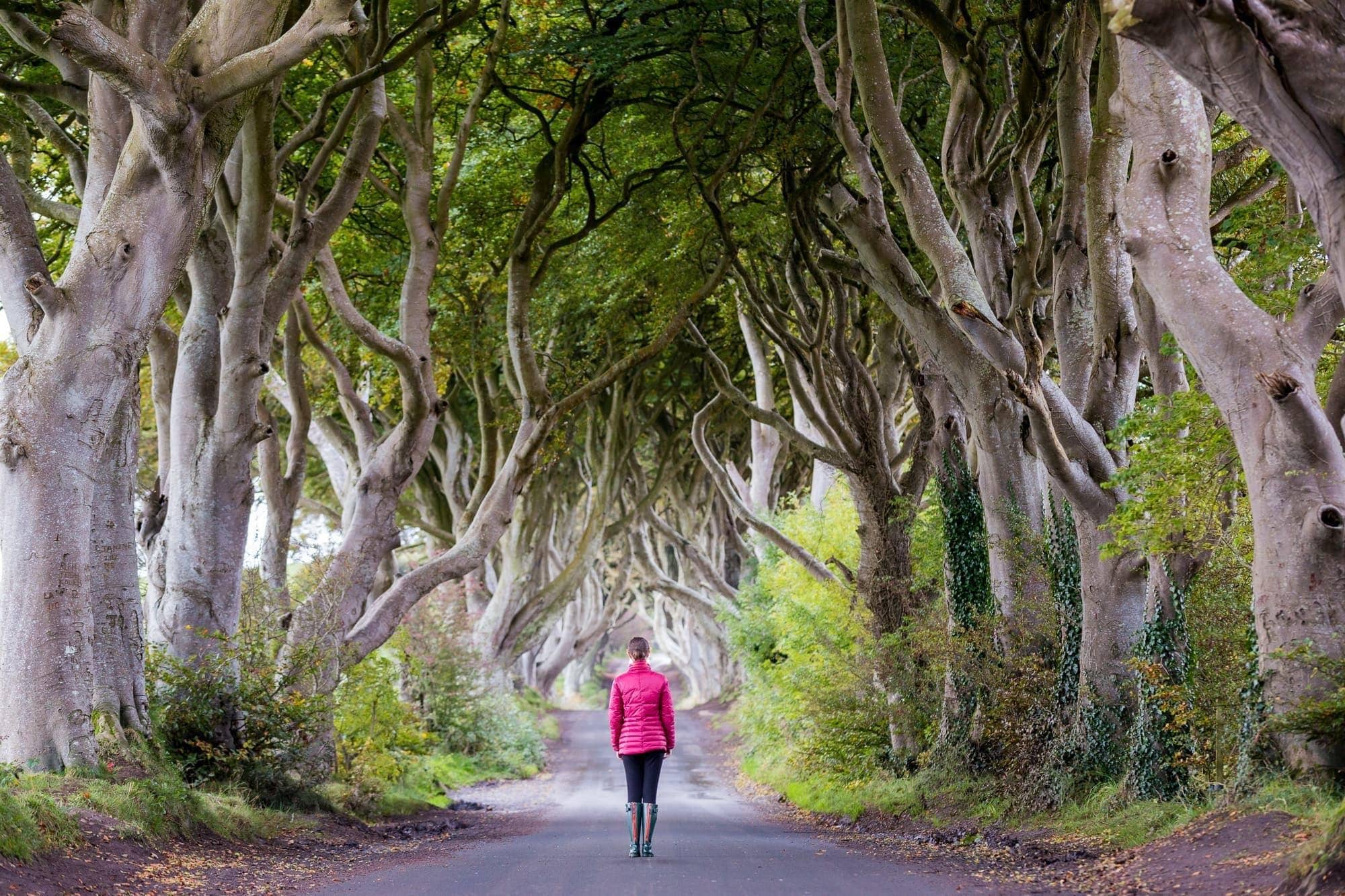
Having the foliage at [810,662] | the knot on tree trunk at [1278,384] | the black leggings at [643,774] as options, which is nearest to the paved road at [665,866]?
the black leggings at [643,774]

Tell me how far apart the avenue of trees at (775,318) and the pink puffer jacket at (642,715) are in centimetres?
380

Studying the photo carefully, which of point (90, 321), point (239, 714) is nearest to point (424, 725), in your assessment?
point (239, 714)

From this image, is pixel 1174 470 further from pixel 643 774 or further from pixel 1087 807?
pixel 643 774

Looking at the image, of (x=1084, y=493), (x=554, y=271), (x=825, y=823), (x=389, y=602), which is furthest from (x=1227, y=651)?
(x=554, y=271)

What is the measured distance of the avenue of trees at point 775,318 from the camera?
7938 millimetres

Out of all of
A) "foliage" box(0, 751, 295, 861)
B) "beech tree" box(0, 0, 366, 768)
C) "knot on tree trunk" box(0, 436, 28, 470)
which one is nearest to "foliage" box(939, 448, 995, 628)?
"foliage" box(0, 751, 295, 861)

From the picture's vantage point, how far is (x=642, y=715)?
9688 mm

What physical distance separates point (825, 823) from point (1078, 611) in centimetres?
470

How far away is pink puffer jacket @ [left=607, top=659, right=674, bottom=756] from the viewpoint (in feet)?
31.6

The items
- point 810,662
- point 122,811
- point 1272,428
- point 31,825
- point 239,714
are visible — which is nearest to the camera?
point 31,825

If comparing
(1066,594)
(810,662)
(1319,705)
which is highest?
(1066,594)

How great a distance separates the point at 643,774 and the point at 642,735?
33cm

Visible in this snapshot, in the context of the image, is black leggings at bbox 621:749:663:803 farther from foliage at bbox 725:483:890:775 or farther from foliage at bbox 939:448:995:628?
foliage at bbox 725:483:890:775

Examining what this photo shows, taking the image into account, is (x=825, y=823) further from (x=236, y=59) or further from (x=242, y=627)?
(x=236, y=59)
